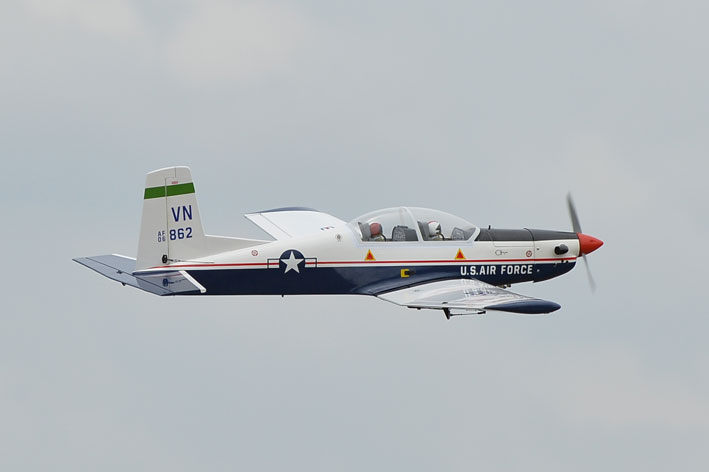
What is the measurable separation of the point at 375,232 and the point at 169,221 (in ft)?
12.6

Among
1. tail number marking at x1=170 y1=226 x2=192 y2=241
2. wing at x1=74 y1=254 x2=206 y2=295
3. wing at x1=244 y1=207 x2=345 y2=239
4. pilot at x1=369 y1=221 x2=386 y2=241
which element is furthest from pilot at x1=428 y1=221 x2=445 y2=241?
tail number marking at x1=170 y1=226 x2=192 y2=241

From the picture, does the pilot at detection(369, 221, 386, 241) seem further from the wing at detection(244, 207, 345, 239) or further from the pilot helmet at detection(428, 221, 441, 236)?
the wing at detection(244, 207, 345, 239)

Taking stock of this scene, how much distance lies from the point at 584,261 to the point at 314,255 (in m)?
5.47

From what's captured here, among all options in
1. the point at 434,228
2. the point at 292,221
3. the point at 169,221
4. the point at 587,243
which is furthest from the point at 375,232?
the point at 587,243

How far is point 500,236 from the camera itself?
85.8 feet

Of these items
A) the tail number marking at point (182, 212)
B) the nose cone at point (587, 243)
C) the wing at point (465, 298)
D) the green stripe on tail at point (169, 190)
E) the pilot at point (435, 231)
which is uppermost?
the green stripe on tail at point (169, 190)

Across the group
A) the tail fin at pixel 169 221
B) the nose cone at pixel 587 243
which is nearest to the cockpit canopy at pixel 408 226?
the nose cone at pixel 587 243

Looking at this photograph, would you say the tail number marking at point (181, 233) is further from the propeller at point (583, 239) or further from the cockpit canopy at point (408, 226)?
the propeller at point (583, 239)

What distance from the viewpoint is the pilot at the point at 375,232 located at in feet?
83.5

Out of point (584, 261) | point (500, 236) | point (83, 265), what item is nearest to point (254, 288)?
point (83, 265)

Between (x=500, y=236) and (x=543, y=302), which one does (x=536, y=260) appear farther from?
(x=543, y=302)

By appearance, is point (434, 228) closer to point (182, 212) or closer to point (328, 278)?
point (328, 278)

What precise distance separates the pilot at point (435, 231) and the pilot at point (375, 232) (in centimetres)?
91

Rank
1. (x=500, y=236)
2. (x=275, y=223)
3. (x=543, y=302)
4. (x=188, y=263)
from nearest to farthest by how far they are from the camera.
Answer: (x=543, y=302) → (x=188, y=263) → (x=500, y=236) → (x=275, y=223)
